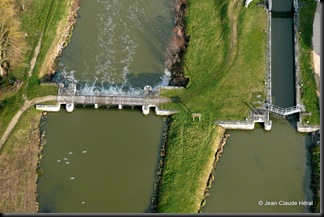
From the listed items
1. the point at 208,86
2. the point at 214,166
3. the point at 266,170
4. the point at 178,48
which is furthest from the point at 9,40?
the point at 266,170

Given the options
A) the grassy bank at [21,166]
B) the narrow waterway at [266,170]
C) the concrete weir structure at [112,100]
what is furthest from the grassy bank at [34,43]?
the narrow waterway at [266,170]

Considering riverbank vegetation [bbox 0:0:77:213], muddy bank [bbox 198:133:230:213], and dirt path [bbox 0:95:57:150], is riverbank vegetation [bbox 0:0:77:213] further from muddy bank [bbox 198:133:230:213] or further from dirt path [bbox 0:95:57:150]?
muddy bank [bbox 198:133:230:213]

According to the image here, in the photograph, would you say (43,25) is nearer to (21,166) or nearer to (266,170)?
(21,166)

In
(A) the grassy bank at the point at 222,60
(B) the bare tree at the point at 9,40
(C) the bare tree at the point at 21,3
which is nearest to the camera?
(A) the grassy bank at the point at 222,60

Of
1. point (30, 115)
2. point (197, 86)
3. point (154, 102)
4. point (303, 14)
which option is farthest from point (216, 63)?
point (30, 115)

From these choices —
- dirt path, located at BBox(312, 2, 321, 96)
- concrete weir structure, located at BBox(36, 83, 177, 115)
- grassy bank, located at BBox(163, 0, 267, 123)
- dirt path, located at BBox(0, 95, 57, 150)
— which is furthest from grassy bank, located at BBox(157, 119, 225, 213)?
dirt path, located at BBox(0, 95, 57, 150)

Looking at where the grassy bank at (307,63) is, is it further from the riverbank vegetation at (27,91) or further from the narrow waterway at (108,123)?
the riverbank vegetation at (27,91)
